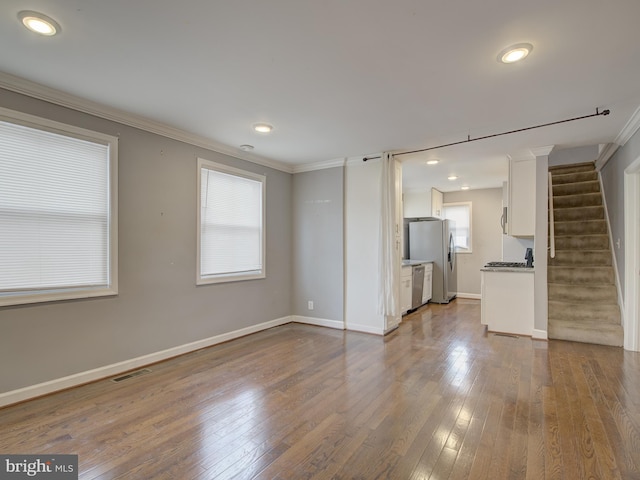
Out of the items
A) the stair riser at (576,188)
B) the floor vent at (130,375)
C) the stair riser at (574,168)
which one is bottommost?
the floor vent at (130,375)

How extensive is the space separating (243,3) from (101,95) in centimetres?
180

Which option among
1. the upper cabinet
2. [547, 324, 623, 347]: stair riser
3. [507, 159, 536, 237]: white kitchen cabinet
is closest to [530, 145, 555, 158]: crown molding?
[507, 159, 536, 237]: white kitchen cabinet

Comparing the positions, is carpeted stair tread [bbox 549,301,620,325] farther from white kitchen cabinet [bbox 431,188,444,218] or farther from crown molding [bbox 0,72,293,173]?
crown molding [bbox 0,72,293,173]

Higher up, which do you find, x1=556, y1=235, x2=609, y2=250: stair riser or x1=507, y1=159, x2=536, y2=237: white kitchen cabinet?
x1=507, y1=159, x2=536, y2=237: white kitchen cabinet

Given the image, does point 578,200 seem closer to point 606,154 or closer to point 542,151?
point 606,154

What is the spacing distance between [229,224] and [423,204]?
176 inches

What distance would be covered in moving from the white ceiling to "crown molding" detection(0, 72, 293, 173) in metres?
0.08

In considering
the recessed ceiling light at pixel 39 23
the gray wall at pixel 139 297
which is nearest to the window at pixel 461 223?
the gray wall at pixel 139 297

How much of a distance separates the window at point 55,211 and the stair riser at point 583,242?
20.3 ft

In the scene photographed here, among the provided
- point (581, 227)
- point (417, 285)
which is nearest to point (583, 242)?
point (581, 227)

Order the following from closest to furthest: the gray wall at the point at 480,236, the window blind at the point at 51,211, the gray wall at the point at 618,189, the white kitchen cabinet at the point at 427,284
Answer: the window blind at the point at 51,211, the gray wall at the point at 618,189, the white kitchen cabinet at the point at 427,284, the gray wall at the point at 480,236

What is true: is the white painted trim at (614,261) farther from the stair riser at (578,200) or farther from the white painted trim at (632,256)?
the white painted trim at (632,256)

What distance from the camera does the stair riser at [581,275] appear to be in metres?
4.55

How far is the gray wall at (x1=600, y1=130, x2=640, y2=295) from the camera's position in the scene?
3.56 m
